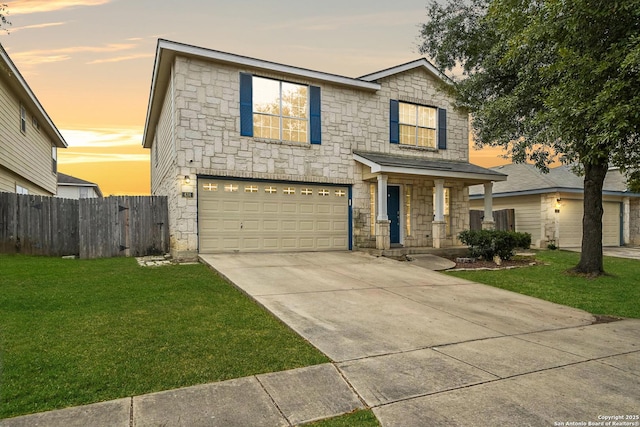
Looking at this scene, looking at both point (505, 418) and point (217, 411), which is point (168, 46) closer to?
point (217, 411)

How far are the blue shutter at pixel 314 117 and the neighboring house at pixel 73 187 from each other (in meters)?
26.2

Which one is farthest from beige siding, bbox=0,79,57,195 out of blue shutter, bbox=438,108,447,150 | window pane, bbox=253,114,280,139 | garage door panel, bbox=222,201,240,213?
blue shutter, bbox=438,108,447,150

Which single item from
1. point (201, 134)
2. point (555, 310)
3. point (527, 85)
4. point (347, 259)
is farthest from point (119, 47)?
point (555, 310)

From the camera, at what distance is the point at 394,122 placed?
15.1 metres

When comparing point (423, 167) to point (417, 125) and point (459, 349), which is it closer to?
point (417, 125)

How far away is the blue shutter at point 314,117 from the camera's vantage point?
13.6 m

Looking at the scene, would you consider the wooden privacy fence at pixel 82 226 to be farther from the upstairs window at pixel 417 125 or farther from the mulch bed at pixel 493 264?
the mulch bed at pixel 493 264

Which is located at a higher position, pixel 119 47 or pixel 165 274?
pixel 119 47

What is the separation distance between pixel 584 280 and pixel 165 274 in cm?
1063

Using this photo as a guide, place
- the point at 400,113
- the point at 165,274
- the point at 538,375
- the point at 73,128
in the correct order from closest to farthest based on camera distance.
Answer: the point at 538,375 < the point at 165,274 < the point at 400,113 < the point at 73,128

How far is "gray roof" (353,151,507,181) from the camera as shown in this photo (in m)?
13.0

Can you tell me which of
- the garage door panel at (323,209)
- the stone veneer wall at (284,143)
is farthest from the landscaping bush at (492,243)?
the garage door panel at (323,209)

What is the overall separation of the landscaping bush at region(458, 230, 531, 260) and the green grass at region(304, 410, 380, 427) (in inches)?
435

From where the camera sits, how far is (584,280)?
10.1 m
